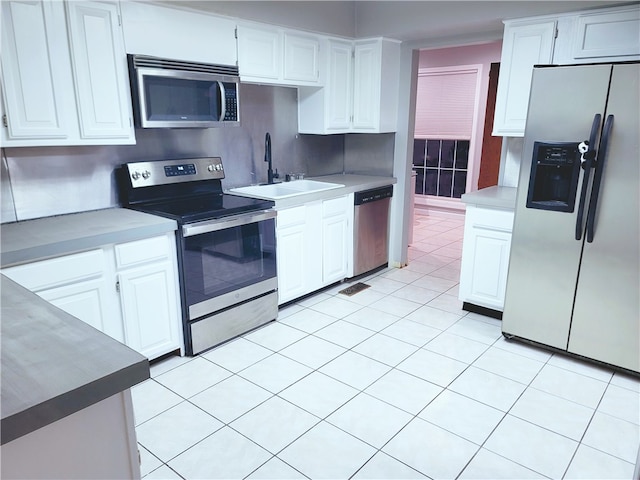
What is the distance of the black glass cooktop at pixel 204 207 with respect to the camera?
2643 mm

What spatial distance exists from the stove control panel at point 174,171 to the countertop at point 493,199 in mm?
1788

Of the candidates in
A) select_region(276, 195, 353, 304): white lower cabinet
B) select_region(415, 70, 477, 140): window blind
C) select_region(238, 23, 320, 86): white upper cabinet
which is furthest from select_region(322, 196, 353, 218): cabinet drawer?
select_region(415, 70, 477, 140): window blind

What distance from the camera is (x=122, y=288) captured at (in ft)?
7.97

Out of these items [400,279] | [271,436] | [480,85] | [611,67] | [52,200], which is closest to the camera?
[271,436]

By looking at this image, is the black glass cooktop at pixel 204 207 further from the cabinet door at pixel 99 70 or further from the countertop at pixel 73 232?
the cabinet door at pixel 99 70

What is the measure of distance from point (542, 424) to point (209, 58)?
283 centimetres

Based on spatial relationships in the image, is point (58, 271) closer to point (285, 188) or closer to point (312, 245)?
point (312, 245)

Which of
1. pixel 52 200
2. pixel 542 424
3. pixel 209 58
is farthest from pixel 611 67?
pixel 52 200

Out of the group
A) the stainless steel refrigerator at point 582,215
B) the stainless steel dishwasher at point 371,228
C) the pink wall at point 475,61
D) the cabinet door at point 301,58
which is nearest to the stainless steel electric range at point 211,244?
the cabinet door at point 301,58

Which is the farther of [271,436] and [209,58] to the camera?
[209,58]

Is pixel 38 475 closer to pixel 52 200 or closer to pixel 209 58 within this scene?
pixel 52 200

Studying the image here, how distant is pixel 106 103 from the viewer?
2.49 meters

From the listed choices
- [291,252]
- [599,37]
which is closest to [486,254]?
[291,252]

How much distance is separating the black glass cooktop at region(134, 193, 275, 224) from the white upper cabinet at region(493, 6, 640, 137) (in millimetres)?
1857
